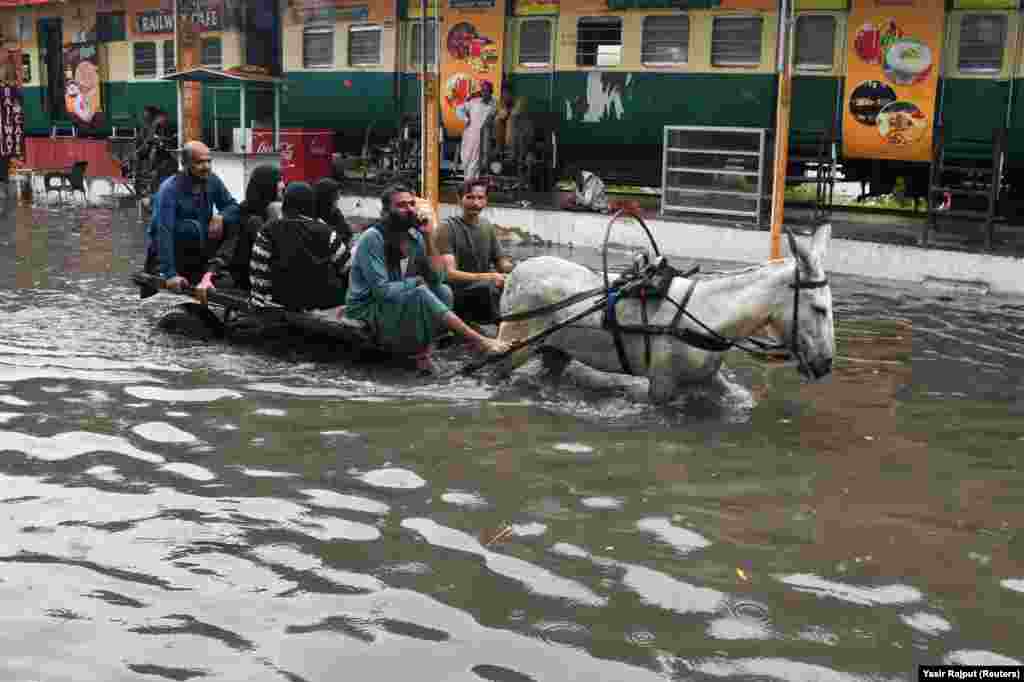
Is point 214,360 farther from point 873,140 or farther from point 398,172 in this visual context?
point 398,172

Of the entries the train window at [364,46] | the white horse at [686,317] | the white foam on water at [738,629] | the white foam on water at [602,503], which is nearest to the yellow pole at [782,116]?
the white horse at [686,317]

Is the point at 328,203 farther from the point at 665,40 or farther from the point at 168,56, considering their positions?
the point at 168,56

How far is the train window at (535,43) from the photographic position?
70.1 feet

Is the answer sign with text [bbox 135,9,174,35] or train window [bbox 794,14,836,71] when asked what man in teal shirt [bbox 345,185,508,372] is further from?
sign with text [bbox 135,9,174,35]

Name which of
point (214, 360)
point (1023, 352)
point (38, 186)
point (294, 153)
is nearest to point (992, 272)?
point (1023, 352)

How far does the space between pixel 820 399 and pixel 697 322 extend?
165 cm

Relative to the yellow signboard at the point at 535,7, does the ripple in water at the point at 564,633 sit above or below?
below

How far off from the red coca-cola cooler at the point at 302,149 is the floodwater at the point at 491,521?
13226 millimetres

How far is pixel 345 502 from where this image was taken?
6676mm

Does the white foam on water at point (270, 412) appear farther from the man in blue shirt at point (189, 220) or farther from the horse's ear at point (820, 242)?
the horse's ear at point (820, 242)

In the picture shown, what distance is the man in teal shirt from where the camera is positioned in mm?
9070

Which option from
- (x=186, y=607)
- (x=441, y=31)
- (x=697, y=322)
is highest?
(x=441, y=31)

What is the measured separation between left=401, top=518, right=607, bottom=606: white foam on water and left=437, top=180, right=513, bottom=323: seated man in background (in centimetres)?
371

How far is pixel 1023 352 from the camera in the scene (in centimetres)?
1104
